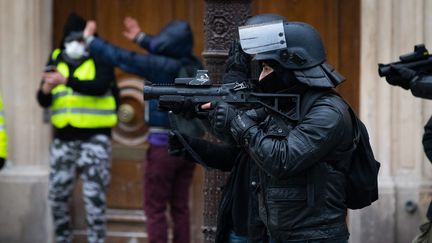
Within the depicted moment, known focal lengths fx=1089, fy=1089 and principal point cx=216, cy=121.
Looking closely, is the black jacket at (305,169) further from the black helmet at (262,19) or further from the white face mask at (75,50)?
the white face mask at (75,50)

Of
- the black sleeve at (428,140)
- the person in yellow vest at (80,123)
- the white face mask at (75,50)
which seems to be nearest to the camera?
the black sleeve at (428,140)

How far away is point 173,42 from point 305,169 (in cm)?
317

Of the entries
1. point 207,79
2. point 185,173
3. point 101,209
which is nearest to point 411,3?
point 185,173

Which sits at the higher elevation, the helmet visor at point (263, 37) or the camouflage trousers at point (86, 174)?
the helmet visor at point (263, 37)

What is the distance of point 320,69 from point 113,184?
4.59 m

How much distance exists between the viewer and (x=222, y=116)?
4.73 m

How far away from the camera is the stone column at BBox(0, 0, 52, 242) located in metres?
8.69

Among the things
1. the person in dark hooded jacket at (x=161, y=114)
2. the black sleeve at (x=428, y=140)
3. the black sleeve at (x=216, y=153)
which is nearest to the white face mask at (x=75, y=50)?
the person in dark hooded jacket at (x=161, y=114)

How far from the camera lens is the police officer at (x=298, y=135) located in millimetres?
4617

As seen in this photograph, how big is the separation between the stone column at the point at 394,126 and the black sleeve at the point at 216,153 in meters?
2.87

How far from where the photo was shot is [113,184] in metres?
9.12

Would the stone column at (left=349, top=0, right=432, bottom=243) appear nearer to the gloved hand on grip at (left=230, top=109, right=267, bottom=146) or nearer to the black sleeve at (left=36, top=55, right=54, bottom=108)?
the black sleeve at (left=36, top=55, right=54, bottom=108)

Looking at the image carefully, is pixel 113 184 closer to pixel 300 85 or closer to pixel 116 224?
pixel 116 224

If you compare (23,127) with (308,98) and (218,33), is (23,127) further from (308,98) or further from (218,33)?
(308,98)
